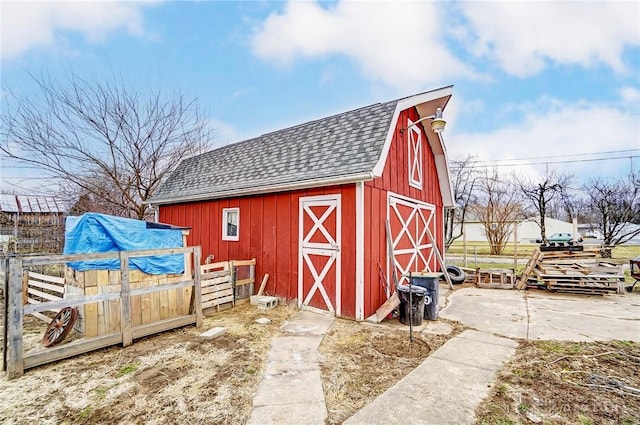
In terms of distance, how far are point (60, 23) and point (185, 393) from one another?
37.6 ft

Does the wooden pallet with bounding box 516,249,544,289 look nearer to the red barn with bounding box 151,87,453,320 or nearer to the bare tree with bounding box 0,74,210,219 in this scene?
the red barn with bounding box 151,87,453,320

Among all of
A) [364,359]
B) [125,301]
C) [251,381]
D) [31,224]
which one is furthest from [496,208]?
[31,224]

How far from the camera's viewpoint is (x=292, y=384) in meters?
3.08

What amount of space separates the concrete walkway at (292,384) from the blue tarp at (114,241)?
91.5 inches

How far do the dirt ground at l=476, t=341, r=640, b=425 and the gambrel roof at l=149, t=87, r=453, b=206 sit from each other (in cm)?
335

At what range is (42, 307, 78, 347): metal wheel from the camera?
3988 mm

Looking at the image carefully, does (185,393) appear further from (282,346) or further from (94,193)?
(94,193)

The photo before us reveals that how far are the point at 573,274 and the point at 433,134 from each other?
208 inches

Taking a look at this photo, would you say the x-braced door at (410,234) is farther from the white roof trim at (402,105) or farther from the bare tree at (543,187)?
the bare tree at (543,187)

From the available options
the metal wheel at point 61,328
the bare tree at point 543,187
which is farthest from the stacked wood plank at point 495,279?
the bare tree at point 543,187

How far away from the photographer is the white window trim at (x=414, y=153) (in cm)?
742

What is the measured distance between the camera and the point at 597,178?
69.3 feet

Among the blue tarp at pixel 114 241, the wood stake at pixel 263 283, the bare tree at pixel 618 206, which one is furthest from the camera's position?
the bare tree at pixel 618 206

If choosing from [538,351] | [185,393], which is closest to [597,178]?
[538,351]
